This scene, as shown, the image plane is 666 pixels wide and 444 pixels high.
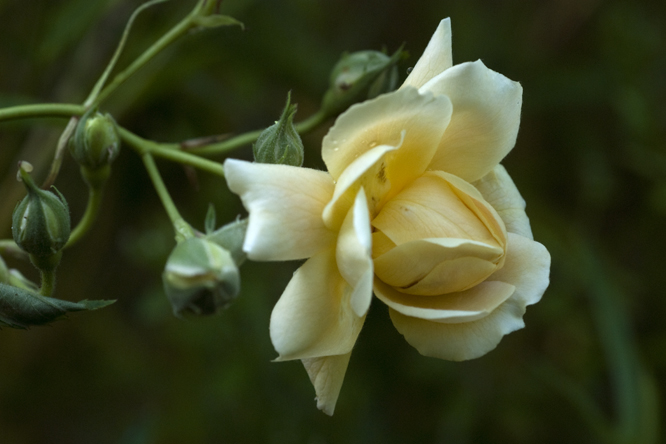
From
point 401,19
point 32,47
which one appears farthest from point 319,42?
point 32,47

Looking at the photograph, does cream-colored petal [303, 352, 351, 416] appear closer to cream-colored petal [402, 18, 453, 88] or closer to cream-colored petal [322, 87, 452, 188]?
cream-colored petal [322, 87, 452, 188]

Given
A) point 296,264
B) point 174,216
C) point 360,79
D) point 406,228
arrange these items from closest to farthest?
1. point 406,228
2. point 174,216
3. point 360,79
4. point 296,264

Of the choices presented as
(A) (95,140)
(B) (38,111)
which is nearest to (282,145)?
(A) (95,140)

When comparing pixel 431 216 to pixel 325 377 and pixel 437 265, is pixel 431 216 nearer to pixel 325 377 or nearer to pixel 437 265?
pixel 437 265

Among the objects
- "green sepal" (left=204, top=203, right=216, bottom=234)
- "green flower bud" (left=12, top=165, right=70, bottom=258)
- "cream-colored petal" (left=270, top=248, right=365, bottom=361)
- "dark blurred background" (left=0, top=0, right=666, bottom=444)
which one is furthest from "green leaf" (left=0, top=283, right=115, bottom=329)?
"dark blurred background" (left=0, top=0, right=666, bottom=444)

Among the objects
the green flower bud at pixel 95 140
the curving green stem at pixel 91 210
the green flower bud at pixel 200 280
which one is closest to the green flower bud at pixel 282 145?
the green flower bud at pixel 200 280

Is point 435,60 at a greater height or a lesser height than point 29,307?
greater

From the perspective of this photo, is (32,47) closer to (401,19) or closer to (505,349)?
(401,19)
